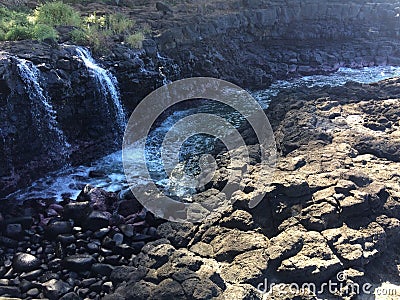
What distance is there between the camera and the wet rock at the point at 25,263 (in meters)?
5.67

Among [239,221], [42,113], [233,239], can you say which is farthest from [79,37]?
[233,239]

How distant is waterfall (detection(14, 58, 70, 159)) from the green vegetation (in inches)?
71.5

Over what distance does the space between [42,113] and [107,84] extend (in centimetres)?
216

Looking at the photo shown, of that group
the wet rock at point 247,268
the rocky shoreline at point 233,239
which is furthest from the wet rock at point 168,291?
the wet rock at point 247,268

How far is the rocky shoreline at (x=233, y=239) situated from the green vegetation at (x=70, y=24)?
4862 mm

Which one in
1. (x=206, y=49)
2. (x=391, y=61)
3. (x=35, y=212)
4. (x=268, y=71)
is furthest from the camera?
(x=391, y=61)

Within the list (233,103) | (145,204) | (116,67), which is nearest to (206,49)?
(233,103)

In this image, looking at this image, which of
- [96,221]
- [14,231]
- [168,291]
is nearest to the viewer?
[168,291]

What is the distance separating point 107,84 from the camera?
33.9 feet

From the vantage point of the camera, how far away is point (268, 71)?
1766 cm

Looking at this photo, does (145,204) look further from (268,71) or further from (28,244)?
(268,71)

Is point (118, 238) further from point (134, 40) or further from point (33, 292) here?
point (134, 40)

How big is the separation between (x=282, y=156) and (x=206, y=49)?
8654 millimetres

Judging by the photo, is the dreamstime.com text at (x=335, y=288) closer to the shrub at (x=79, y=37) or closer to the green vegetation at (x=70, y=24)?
the green vegetation at (x=70, y=24)
